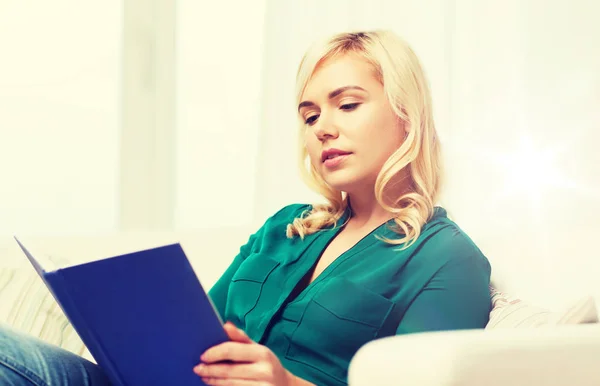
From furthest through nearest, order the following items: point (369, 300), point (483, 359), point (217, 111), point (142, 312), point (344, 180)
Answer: point (217, 111) → point (344, 180) → point (369, 300) → point (142, 312) → point (483, 359)

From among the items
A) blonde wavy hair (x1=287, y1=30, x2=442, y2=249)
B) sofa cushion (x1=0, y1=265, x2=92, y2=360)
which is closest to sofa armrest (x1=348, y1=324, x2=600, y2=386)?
blonde wavy hair (x1=287, y1=30, x2=442, y2=249)

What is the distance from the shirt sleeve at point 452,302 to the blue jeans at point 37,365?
49cm

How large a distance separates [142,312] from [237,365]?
0.13 m

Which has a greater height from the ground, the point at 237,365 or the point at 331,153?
the point at 331,153

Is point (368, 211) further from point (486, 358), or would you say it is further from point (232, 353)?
point (486, 358)

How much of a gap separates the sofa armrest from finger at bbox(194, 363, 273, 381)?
0.69 ft

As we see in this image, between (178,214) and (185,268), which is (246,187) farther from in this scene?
(185,268)

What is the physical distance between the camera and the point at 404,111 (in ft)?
3.85

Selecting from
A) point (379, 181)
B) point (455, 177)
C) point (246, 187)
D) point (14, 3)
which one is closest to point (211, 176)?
point (246, 187)

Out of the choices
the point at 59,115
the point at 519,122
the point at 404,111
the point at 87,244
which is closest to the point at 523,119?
the point at 519,122

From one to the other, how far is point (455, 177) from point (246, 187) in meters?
1.25

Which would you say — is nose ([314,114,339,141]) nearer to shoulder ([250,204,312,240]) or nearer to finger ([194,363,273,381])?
shoulder ([250,204,312,240])

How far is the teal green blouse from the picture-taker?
1.01 m

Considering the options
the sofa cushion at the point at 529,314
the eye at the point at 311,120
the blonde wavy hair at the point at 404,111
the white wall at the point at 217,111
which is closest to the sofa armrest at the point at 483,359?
the sofa cushion at the point at 529,314
